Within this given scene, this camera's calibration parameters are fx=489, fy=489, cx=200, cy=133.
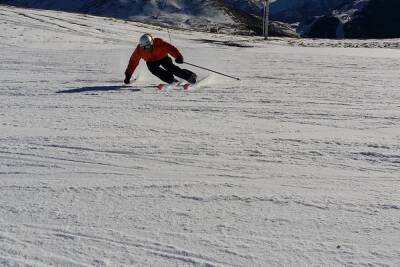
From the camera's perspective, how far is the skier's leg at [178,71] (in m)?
8.94

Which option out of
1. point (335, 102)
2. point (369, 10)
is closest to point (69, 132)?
point (335, 102)

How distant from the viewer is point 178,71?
9.00 m

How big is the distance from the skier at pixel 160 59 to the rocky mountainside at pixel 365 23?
76.5m

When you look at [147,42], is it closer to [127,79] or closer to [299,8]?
[127,79]

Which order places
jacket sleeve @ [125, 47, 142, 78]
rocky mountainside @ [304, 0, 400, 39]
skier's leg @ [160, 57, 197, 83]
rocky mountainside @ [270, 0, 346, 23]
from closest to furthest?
skier's leg @ [160, 57, 197, 83] < jacket sleeve @ [125, 47, 142, 78] < rocky mountainside @ [304, 0, 400, 39] < rocky mountainside @ [270, 0, 346, 23]

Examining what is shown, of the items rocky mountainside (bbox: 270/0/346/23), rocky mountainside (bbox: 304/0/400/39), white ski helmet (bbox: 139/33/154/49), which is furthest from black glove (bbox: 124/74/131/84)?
rocky mountainside (bbox: 270/0/346/23)

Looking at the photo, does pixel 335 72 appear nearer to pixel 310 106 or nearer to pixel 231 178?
pixel 310 106

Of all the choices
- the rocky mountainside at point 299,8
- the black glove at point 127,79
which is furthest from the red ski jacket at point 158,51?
the rocky mountainside at point 299,8

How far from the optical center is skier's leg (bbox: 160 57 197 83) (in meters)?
Result: 8.94

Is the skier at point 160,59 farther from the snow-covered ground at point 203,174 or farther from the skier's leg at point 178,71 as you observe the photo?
the snow-covered ground at point 203,174

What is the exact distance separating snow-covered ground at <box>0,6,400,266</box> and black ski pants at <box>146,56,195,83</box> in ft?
1.49

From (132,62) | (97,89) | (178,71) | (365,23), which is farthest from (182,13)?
(97,89)

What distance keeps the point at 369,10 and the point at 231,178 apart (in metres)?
88.6

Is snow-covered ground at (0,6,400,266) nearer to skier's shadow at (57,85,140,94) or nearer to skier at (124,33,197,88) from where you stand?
skier's shadow at (57,85,140,94)
